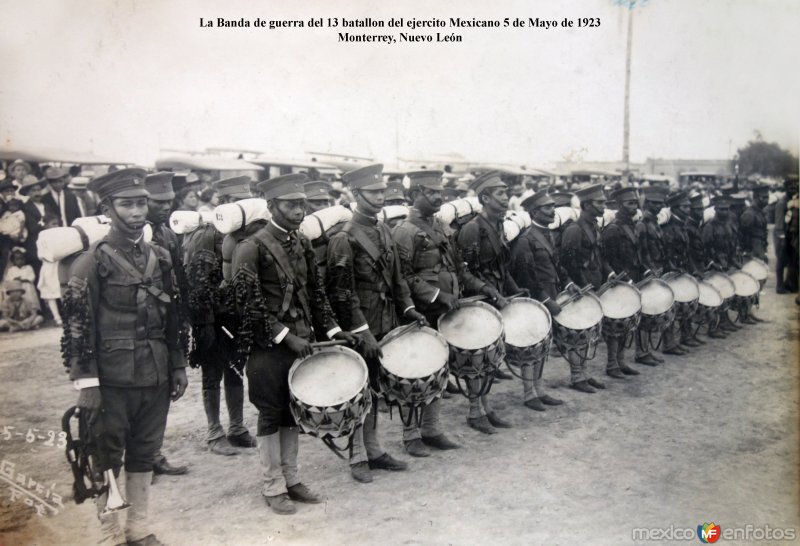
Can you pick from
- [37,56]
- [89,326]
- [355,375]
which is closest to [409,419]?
[355,375]

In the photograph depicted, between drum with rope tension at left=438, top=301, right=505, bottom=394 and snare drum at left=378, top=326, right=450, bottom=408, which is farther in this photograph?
drum with rope tension at left=438, top=301, right=505, bottom=394

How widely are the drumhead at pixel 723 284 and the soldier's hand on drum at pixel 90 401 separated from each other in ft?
25.9

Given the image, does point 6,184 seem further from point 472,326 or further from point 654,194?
point 654,194

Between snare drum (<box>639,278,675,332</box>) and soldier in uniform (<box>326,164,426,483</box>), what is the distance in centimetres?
366

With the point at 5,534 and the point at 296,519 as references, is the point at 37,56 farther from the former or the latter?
the point at 296,519

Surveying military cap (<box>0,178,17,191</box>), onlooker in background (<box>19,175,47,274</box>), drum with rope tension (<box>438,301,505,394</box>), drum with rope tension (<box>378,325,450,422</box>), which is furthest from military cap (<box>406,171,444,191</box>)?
military cap (<box>0,178,17,191</box>)

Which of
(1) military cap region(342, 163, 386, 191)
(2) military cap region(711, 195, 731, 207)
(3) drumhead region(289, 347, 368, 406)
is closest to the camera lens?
(3) drumhead region(289, 347, 368, 406)

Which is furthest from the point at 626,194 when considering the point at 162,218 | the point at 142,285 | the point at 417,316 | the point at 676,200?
the point at 142,285

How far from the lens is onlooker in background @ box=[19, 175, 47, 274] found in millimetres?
6703

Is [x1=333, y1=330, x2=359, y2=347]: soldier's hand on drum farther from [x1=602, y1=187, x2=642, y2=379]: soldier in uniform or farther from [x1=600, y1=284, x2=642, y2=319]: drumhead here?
[x1=602, y1=187, x2=642, y2=379]: soldier in uniform

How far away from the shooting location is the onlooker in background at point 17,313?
6986 millimetres

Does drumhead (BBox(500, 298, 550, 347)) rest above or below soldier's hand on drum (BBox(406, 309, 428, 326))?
below

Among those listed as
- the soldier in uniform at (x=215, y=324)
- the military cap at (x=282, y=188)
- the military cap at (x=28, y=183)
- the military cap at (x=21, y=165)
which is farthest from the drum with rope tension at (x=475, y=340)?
the military cap at (x=28, y=183)

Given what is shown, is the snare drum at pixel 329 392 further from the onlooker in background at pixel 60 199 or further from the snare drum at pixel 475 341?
the onlooker in background at pixel 60 199
